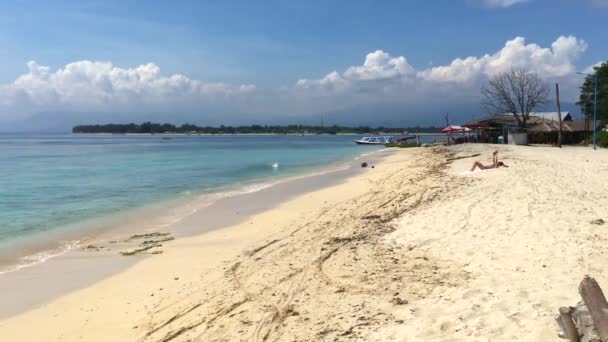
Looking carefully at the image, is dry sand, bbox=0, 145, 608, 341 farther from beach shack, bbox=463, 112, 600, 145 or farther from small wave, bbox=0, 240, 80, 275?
beach shack, bbox=463, 112, 600, 145

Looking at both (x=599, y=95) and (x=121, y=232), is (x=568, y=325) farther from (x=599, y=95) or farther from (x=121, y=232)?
(x=599, y=95)

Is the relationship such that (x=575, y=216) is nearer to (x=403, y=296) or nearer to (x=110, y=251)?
(x=403, y=296)

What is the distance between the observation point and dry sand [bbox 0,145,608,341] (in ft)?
15.7

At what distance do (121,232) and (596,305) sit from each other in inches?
435

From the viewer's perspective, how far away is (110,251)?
32.7ft

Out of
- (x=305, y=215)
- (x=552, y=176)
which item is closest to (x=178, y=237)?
(x=305, y=215)

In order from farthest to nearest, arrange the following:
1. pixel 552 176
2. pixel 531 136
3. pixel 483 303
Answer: pixel 531 136 → pixel 552 176 → pixel 483 303

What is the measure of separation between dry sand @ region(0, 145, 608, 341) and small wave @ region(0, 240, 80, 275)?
2.38 meters

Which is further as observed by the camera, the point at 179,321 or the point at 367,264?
the point at 367,264

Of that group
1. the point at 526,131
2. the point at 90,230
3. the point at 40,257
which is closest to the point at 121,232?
the point at 90,230

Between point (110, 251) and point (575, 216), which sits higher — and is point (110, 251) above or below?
below

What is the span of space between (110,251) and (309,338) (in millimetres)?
6810

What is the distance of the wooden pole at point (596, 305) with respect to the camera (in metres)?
3.42

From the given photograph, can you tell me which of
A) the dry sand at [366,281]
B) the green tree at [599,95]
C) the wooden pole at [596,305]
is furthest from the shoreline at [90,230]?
the green tree at [599,95]
